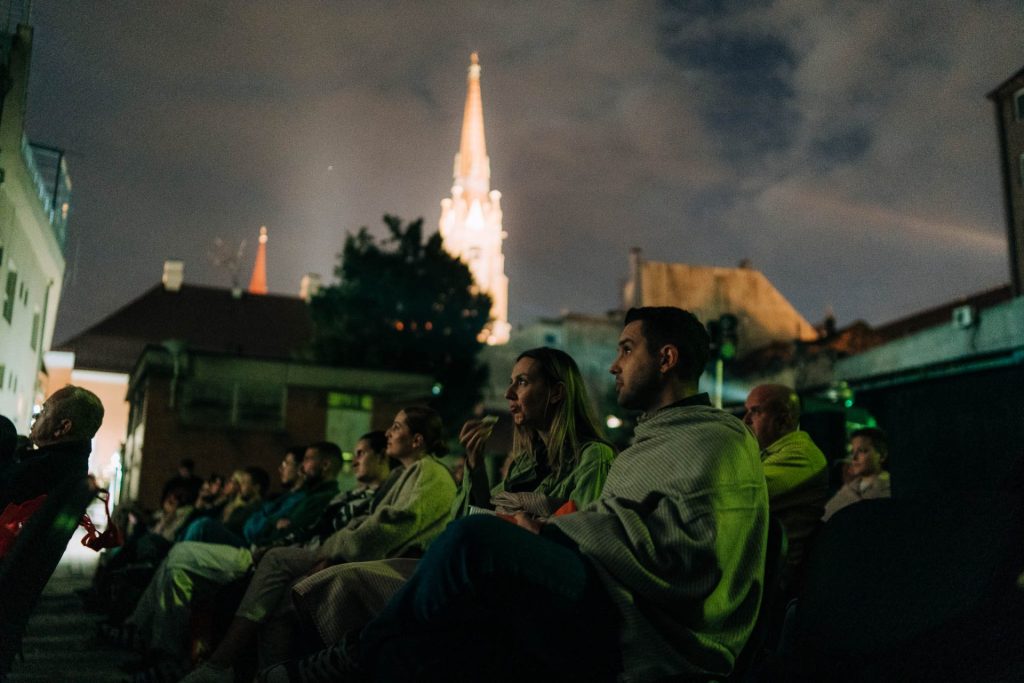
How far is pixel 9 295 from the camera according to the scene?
16.0 metres

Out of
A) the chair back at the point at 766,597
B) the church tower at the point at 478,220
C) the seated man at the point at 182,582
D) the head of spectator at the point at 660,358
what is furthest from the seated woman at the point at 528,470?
the church tower at the point at 478,220

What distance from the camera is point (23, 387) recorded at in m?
17.7

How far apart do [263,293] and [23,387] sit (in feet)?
125

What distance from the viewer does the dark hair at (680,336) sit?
8.91 feet

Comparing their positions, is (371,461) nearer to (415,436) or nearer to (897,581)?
(415,436)

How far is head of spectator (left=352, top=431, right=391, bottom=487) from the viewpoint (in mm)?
6066

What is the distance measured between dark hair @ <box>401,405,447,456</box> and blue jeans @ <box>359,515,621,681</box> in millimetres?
2901

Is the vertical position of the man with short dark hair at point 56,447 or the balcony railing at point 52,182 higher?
the balcony railing at point 52,182

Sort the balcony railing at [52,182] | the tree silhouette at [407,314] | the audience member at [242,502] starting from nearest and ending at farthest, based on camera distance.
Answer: the audience member at [242,502] → the balcony railing at [52,182] → the tree silhouette at [407,314]

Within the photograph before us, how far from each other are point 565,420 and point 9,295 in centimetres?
1561

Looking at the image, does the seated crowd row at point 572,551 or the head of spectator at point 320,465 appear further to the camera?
the head of spectator at point 320,465

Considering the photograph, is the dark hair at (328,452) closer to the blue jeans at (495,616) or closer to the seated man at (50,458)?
the seated man at (50,458)

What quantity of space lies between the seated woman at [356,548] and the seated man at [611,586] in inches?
90.1

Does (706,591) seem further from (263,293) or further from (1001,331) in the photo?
(263,293)
